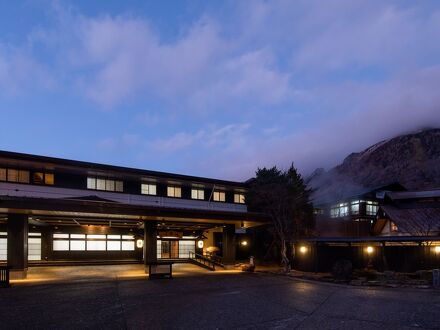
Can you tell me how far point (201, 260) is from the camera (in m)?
32.8

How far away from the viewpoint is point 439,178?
235 ft

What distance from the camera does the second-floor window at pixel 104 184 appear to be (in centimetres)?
3017

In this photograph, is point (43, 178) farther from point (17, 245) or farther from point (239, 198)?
point (239, 198)

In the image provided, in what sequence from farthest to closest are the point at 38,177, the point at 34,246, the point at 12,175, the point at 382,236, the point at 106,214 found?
the point at 34,246
the point at 38,177
the point at 12,175
the point at 382,236
the point at 106,214

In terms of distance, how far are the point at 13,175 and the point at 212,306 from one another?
20014 mm

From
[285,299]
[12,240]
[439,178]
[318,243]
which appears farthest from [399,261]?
[439,178]

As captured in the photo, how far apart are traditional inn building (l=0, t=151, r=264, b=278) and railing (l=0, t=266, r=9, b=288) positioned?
241cm

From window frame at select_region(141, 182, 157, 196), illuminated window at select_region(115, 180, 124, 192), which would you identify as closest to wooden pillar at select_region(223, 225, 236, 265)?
window frame at select_region(141, 182, 157, 196)

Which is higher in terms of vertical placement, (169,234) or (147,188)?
(147,188)

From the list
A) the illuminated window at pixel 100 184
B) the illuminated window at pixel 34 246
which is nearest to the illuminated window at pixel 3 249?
the illuminated window at pixel 34 246

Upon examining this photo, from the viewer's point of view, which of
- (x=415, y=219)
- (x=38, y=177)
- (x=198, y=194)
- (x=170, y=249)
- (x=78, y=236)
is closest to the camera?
(x=38, y=177)

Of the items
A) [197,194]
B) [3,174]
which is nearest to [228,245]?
[197,194]

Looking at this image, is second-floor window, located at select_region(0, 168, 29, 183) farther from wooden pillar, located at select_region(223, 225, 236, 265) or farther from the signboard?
wooden pillar, located at select_region(223, 225, 236, 265)

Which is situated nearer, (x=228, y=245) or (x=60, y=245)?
(x=228, y=245)
